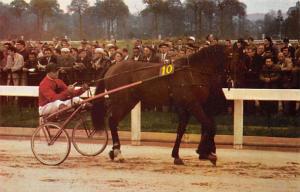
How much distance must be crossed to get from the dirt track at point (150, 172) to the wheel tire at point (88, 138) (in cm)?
9

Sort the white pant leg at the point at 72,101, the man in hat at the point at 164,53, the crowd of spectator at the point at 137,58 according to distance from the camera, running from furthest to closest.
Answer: the white pant leg at the point at 72,101, the man in hat at the point at 164,53, the crowd of spectator at the point at 137,58

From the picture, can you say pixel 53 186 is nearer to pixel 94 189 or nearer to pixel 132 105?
pixel 94 189

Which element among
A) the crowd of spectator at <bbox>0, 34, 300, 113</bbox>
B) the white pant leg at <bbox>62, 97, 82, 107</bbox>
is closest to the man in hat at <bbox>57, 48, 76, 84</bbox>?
the crowd of spectator at <bbox>0, 34, 300, 113</bbox>

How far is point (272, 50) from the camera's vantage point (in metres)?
6.25

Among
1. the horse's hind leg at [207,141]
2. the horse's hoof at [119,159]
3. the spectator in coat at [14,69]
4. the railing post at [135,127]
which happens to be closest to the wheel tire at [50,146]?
the horse's hoof at [119,159]

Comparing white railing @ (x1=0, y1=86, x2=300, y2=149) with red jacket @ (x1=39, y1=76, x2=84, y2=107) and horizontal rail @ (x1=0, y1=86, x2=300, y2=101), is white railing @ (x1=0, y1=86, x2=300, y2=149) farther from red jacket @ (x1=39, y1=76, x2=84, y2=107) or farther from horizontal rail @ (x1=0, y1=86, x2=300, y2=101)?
red jacket @ (x1=39, y1=76, x2=84, y2=107)

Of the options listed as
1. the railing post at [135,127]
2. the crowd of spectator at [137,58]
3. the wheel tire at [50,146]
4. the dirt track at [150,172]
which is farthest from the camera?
the railing post at [135,127]

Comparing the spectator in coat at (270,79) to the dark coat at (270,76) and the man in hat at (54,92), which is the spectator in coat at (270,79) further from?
the man in hat at (54,92)

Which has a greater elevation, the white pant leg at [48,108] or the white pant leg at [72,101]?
the white pant leg at [72,101]

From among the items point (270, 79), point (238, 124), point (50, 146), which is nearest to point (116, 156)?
point (50, 146)

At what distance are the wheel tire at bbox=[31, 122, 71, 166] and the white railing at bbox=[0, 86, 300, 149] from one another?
497 millimetres

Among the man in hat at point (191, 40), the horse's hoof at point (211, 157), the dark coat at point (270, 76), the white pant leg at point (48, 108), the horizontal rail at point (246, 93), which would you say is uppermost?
the man in hat at point (191, 40)

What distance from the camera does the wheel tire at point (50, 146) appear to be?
6.84 meters

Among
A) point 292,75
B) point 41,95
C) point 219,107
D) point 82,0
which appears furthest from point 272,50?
point 41,95
